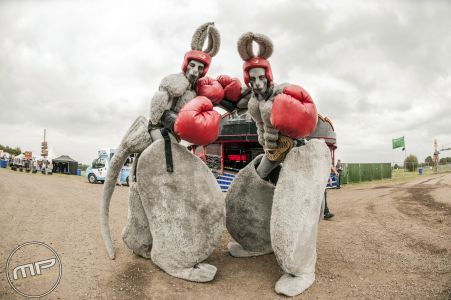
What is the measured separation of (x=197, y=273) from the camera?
3227 millimetres

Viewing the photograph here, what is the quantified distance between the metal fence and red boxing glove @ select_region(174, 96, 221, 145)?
59.5 feet

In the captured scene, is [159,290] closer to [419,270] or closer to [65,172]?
[419,270]

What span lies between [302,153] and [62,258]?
299cm

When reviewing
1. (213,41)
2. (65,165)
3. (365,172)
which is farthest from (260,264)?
(65,165)

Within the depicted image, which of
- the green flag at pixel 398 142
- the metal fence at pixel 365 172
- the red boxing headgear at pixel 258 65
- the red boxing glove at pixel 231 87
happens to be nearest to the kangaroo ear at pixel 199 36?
the red boxing glove at pixel 231 87

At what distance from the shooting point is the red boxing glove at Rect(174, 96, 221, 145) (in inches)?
121

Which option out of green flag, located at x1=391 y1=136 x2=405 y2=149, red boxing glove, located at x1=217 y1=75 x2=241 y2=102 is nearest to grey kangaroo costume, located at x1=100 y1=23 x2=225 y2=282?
red boxing glove, located at x1=217 y1=75 x2=241 y2=102

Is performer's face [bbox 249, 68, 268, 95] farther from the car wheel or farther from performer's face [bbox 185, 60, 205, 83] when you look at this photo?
the car wheel

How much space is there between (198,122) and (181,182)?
692mm

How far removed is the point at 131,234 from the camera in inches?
149

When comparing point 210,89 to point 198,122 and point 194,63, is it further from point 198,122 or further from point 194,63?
point 198,122

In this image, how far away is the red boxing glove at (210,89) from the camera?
365 centimetres

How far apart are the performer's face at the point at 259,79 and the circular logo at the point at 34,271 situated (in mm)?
2806

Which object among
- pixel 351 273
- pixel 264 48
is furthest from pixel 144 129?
pixel 351 273
